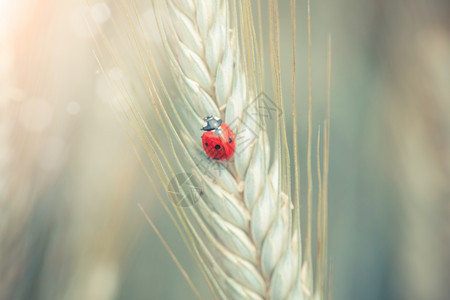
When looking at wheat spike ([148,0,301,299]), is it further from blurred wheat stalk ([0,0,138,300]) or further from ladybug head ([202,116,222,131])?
blurred wheat stalk ([0,0,138,300])

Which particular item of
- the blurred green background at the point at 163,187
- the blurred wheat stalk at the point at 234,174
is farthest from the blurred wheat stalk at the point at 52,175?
the blurred wheat stalk at the point at 234,174

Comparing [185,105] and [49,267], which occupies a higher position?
[185,105]

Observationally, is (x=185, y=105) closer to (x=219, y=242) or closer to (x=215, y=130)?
(x=215, y=130)

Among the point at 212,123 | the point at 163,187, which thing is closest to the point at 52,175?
the point at 163,187

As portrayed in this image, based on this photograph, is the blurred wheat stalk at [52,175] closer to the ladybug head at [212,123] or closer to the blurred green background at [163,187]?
the blurred green background at [163,187]

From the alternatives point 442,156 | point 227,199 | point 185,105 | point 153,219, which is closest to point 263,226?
point 227,199

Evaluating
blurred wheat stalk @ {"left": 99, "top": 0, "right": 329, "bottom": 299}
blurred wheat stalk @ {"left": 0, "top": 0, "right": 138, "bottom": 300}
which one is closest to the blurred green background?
blurred wheat stalk @ {"left": 0, "top": 0, "right": 138, "bottom": 300}

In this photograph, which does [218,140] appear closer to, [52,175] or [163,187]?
[163,187]
